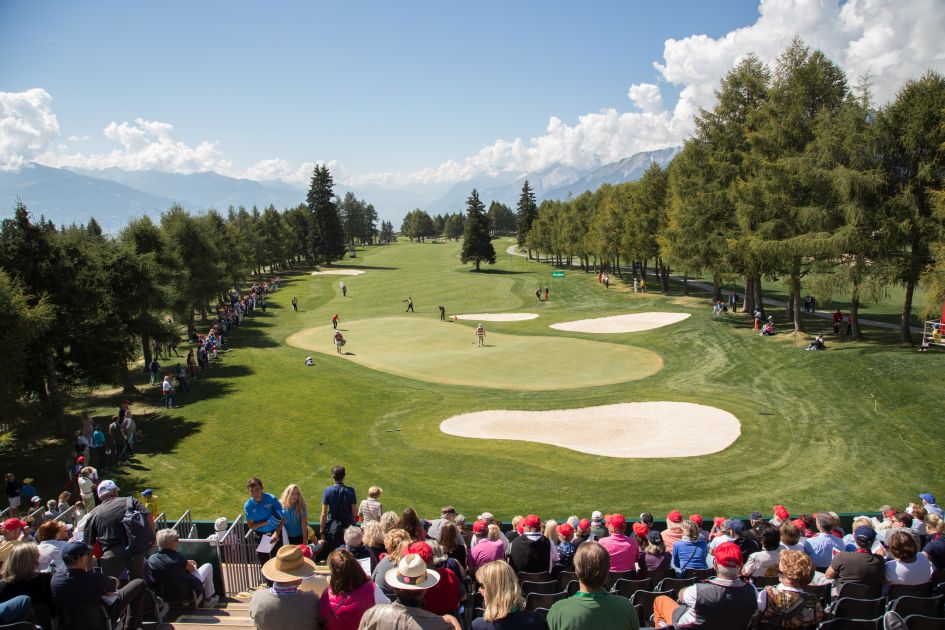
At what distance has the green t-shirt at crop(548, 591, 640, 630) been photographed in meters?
5.26

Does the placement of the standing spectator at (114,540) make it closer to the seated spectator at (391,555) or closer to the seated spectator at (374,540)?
the seated spectator at (374,540)

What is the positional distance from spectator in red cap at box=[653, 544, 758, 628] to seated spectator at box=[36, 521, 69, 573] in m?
A: 9.04

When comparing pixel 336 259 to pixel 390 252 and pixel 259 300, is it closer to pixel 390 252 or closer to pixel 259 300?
pixel 390 252

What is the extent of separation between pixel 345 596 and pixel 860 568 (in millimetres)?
7199

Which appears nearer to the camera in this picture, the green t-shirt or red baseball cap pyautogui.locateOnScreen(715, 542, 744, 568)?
the green t-shirt

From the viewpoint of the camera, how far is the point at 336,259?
10956cm

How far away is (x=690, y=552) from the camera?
9516 mm

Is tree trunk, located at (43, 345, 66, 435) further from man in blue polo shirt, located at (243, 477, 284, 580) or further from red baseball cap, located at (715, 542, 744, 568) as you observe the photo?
red baseball cap, located at (715, 542, 744, 568)

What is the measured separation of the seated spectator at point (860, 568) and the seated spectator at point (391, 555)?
6317 mm

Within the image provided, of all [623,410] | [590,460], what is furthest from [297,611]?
[623,410]

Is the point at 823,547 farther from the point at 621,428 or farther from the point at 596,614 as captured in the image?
the point at 621,428

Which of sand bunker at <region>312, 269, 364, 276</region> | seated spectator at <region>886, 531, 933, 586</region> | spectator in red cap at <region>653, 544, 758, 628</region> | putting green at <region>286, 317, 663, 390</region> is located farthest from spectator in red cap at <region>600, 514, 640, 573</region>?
sand bunker at <region>312, 269, 364, 276</region>

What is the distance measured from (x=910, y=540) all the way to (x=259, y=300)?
198 ft

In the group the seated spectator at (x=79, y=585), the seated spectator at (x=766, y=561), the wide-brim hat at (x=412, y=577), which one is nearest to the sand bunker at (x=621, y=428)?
the seated spectator at (x=766, y=561)
